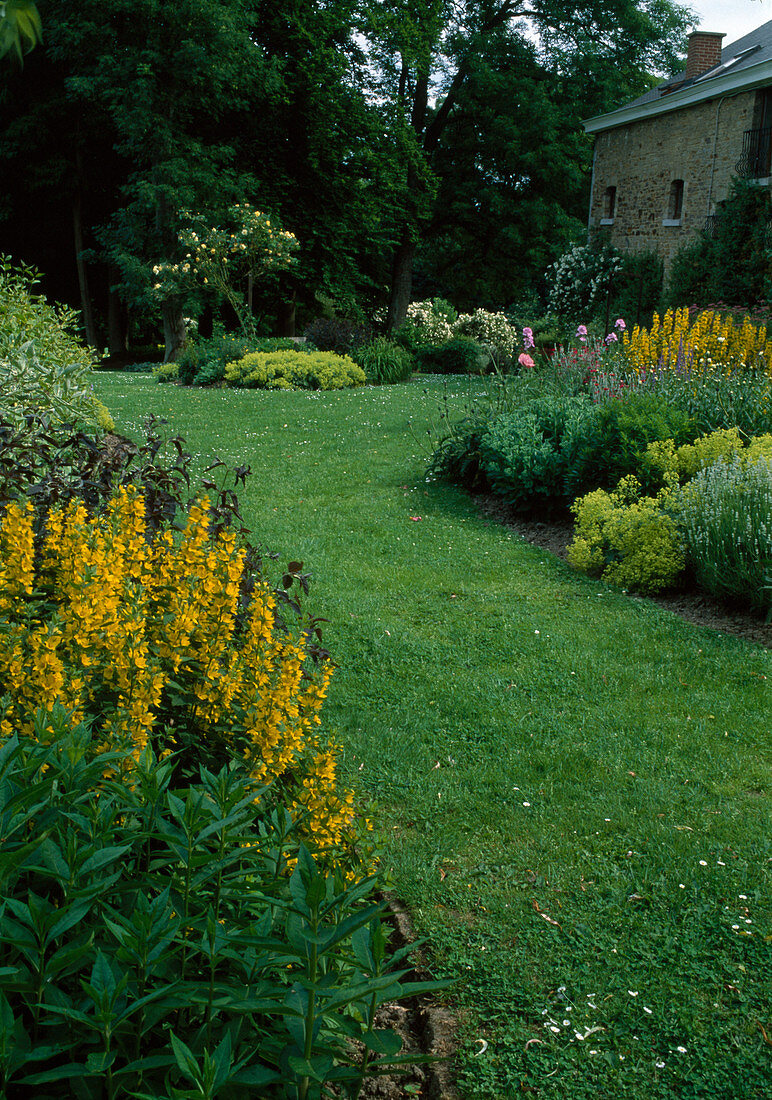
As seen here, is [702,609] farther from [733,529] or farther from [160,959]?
[160,959]

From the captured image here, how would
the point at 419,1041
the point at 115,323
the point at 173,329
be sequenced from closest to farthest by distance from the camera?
the point at 419,1041 < the point at 173,329 < the point at 115,323

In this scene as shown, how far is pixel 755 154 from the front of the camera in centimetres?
1830

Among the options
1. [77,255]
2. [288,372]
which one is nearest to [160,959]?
[288,372]

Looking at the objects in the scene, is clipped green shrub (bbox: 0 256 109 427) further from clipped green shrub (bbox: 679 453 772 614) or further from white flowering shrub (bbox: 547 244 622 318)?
white flowering shrub (bbox: 547 244 622 318)

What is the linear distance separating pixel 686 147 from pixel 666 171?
89cm

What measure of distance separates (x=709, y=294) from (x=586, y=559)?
15.1 m

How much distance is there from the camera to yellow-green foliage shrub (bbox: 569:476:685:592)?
18.7 feet

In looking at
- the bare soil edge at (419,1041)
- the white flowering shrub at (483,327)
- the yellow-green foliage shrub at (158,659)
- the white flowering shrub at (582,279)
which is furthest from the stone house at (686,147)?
the bare soil edge at (419,1041)

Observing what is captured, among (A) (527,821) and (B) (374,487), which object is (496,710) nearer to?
(A) (527,821)

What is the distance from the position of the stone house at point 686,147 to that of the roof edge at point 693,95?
2 cm

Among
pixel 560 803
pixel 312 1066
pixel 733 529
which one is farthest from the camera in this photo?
pixel 733 529

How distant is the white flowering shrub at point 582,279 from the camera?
2319cm

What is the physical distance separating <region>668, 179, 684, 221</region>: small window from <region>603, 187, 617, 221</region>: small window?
8.75 ft

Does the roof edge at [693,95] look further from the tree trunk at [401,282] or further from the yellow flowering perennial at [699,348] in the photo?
the yellow flowering perennial at [699,348]
